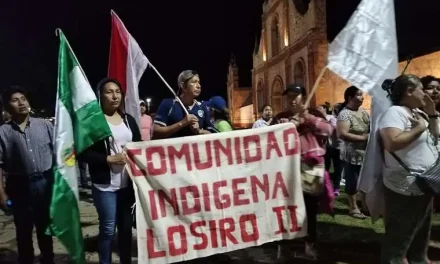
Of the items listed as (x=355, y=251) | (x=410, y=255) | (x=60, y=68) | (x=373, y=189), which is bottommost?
(x=355, y=251)

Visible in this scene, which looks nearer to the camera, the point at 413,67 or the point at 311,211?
the point at 311,211

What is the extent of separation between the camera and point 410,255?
354 centimetres

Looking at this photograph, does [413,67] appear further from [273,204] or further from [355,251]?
[273,204]

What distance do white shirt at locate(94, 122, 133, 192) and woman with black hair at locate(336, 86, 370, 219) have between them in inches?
110

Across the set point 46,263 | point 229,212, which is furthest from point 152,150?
point 46,263

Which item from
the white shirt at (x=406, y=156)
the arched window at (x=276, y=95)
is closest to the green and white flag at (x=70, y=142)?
the white shirt at (x=406, y=156)

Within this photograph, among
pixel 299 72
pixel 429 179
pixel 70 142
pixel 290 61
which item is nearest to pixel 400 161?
pixel 429 179

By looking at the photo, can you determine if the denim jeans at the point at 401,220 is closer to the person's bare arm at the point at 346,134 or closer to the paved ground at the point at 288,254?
the paved ground at the point at 288,254

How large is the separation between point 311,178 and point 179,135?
127 centimetres

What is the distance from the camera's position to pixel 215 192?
3477 millimetres

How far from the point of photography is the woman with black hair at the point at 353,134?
5117mm

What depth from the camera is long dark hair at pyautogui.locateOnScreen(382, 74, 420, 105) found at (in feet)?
10.5

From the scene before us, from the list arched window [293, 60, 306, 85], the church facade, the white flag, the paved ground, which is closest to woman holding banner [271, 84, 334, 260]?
the white flag

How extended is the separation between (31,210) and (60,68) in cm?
131
